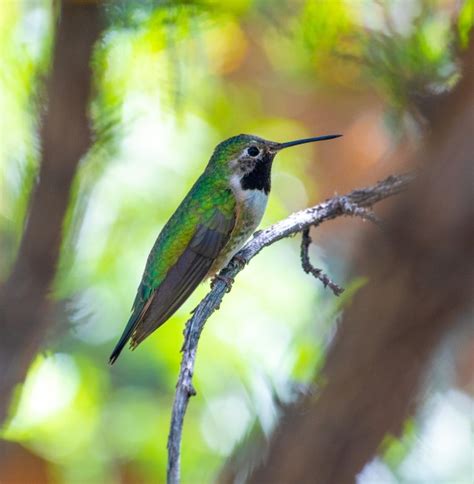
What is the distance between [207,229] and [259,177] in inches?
18.8

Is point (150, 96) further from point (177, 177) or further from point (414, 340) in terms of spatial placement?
point (414, 340)

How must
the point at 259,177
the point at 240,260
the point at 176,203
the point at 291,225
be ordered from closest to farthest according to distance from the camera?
1. the point at 291,225
2. the point at 240,260
3. the point at 259,177
4. the point at 176,203

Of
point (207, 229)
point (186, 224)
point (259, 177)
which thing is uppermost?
point (259, 177)

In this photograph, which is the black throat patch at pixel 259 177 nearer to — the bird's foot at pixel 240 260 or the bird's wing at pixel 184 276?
the bird's wing at pixel 184 276

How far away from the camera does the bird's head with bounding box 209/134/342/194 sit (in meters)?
3.95

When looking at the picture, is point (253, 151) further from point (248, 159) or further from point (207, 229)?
point (207, 229)

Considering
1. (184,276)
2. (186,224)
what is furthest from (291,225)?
(186,224)

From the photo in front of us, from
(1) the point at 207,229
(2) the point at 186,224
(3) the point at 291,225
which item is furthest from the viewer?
(2) the point at 186,224

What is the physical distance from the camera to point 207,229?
12.0ft

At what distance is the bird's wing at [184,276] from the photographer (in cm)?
331

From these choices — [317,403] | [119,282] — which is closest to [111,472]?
[119,282]

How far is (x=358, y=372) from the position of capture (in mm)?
1033

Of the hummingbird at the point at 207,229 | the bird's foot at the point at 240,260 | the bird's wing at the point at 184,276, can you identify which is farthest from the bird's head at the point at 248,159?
the bird's foot at the point at 240,260

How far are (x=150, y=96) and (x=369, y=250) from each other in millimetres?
2428
